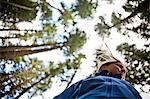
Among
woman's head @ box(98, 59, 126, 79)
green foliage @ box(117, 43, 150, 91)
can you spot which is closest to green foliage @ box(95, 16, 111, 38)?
green foliage @ box(117, 43, 150, 91)

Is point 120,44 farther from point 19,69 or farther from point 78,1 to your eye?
point 19,69

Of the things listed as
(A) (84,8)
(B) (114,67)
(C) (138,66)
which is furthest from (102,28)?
(B) (114,67)

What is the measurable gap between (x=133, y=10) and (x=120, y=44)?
5.41 feet

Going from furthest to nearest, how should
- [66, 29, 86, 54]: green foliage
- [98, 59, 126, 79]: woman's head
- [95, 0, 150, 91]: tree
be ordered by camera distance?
[66, 29, 86, 54]: green foliage
[95, 0, 150, 91]: tree
[98, 59, 126, 79]: woman's head

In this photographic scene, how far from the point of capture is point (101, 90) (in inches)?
50.3

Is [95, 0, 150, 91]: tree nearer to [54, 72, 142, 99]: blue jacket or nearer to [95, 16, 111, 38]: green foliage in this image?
[95, 16, 111, 38]: green foliage

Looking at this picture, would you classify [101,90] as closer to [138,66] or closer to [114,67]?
[114,67]

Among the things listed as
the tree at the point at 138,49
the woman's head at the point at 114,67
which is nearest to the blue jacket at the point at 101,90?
the woman's head at the point at 114,67

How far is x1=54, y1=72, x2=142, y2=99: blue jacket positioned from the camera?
4.10 feet

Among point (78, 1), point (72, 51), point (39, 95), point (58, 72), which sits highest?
point (78, 1)

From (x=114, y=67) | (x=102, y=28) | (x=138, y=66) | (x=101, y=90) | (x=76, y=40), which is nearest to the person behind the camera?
(x=101, y=90)

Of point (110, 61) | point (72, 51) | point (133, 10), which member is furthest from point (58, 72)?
point (110, 61)

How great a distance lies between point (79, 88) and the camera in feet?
4.53

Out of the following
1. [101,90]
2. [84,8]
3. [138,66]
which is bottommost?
[138,66]
